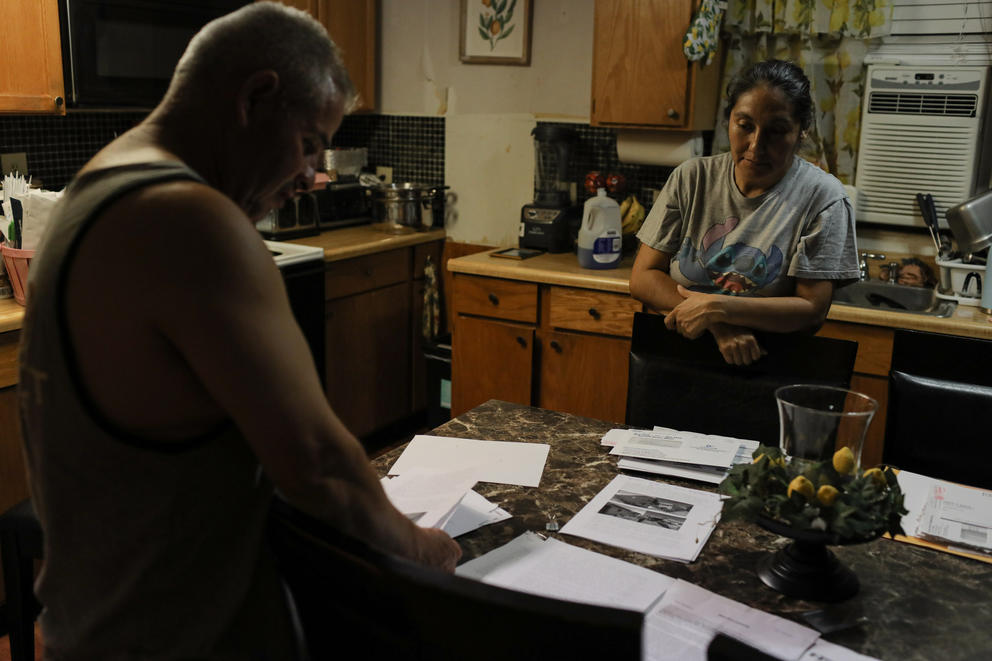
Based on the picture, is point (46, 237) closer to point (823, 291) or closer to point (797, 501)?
point (797, 501)

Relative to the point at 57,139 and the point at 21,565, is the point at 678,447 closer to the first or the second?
the point at 21,565

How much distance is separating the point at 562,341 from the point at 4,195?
76.2 inches

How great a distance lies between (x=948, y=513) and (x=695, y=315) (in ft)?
2.17

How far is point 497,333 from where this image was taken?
358cm

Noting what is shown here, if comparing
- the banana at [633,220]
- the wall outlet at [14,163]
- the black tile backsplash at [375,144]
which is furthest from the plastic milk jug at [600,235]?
the wall outlet at [14,163]

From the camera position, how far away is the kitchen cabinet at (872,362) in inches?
115

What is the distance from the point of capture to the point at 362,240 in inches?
152

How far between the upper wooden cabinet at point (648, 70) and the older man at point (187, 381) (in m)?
2.66

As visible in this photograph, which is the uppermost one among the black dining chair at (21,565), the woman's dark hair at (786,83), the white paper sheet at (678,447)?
the woman's dark hair at (786,83)

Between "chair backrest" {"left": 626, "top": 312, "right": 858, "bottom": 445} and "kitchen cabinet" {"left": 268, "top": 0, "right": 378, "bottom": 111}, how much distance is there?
2.35m

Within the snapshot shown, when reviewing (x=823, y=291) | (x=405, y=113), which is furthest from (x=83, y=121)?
(x=823, y=291)

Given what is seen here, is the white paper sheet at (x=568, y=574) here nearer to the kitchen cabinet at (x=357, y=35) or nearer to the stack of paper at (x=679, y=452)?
the stack of paper at (x=679, y=452)

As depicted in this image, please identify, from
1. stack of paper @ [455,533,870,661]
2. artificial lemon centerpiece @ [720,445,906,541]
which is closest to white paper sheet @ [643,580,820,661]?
stack of paper @ [455,533,870,661]

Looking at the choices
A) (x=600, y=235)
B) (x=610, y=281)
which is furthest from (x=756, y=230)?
(x=600, y=235)
